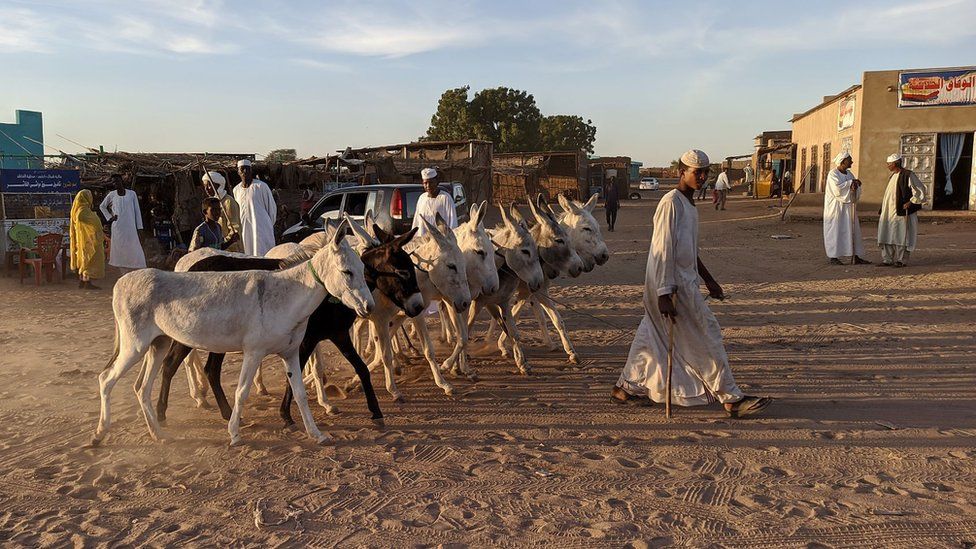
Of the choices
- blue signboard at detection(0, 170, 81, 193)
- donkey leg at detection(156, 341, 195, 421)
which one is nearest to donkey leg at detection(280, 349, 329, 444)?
donkey leg at detection(156, 341, 195, 421)

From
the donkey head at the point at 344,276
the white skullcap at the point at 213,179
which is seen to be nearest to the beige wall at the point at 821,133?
the white skullcap at the point at 213,179

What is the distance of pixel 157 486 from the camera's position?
456 cm

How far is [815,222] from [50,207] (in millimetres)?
22164

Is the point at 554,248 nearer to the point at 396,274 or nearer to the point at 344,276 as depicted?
the point at 396,274

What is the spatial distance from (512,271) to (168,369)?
3.35m

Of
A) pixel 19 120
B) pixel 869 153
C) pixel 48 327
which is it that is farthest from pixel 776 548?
pixel 19 120

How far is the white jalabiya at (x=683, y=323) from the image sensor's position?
554 centimetres

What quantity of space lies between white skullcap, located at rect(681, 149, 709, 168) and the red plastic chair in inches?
500

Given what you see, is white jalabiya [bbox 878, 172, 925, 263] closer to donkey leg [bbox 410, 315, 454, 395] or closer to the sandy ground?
the sandy ground

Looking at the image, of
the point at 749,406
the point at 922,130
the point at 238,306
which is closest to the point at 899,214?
the point at 749,406

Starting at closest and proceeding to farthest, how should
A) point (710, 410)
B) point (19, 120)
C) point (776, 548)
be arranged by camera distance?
point (776, 548) → point (710, 410) → point (19, 120)

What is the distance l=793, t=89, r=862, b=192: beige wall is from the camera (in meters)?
22.6

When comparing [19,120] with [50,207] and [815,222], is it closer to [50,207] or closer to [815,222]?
[50,207]

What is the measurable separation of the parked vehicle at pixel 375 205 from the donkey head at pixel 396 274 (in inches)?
262
